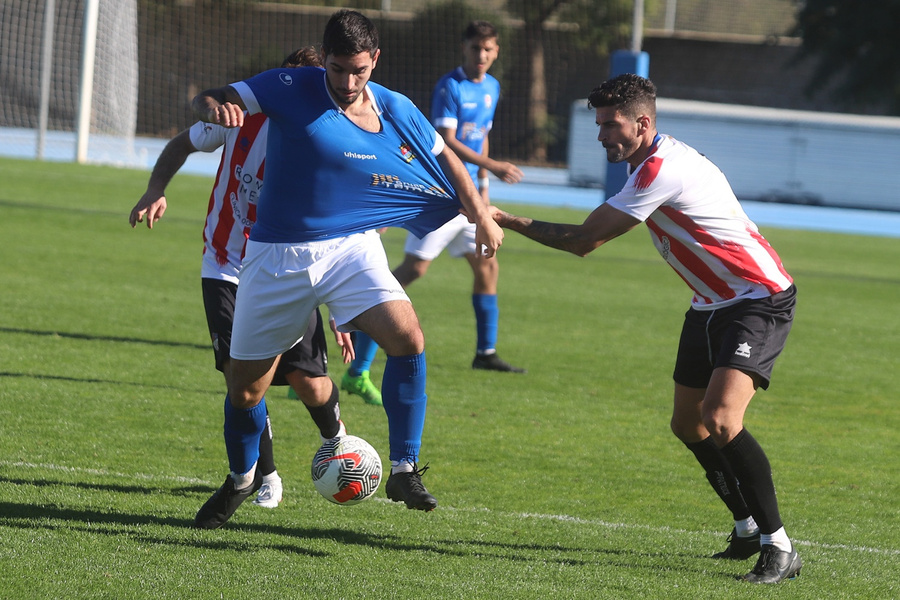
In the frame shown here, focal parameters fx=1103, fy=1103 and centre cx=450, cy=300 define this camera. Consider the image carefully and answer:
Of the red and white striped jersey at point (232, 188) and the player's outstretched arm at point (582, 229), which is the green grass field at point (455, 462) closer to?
the red and white striped jersey at point (232, 188)

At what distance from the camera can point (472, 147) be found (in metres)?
8.55

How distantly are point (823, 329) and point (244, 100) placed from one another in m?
8.16

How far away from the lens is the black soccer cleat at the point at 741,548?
436 centimetres

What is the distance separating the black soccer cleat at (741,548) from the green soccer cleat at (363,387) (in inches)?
117

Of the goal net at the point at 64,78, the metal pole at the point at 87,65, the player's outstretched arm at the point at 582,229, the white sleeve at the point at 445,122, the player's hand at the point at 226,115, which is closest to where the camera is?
the player's hand at the point at 226,115

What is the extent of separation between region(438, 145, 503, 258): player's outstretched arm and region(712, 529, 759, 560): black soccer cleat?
1.50 m

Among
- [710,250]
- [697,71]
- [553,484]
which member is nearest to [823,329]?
[553,484]

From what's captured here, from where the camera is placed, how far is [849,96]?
3328 centimetres

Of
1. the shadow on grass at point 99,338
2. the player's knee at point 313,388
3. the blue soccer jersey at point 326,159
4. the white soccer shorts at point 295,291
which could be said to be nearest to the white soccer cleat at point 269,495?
the player's knee at point 313,388

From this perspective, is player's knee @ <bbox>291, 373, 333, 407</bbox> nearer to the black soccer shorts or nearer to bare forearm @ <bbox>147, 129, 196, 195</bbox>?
bare forearm @ <bbox>147, 129, 196, 195</bbox>

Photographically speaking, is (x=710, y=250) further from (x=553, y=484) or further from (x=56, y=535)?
(x=56, y=535)

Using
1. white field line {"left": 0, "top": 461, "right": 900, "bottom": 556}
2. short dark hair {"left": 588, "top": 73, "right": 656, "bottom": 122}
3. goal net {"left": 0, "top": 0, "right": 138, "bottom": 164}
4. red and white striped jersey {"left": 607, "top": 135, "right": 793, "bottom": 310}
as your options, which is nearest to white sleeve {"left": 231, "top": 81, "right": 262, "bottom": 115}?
short dark hair {"left": 588, "top": 73, "right": 656, "bottom": 122}

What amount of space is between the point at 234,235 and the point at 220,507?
114cm

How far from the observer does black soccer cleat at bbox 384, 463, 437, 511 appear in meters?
4.00
